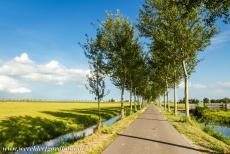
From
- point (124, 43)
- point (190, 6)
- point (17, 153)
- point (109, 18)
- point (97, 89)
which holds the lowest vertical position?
point (17, 153)

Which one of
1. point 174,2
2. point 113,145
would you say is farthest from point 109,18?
point 113,145

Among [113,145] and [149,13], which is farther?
[149,13]

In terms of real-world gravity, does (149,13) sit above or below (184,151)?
above

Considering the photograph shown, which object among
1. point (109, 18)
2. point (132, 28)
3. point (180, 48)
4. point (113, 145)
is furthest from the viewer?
point (132, 28)

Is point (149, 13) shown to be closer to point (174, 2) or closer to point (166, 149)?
point (174, 2)

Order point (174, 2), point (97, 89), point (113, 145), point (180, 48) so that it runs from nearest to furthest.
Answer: point (113, 145)
point (174, 2)
point (97, 89)
point (180, 48)

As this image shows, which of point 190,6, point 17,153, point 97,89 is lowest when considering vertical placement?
point 17,153

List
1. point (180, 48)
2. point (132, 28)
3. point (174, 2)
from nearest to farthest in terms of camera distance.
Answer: point (174, 2), point (180, 48), point (132, 28)

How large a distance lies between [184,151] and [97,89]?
18.1 metres

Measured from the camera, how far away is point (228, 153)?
1608 centimetres

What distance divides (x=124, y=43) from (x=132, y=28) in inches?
142

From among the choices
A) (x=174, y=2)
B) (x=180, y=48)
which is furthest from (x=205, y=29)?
(x=174, y=2)

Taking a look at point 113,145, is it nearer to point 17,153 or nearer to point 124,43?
point 17,153

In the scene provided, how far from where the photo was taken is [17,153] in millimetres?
22062
